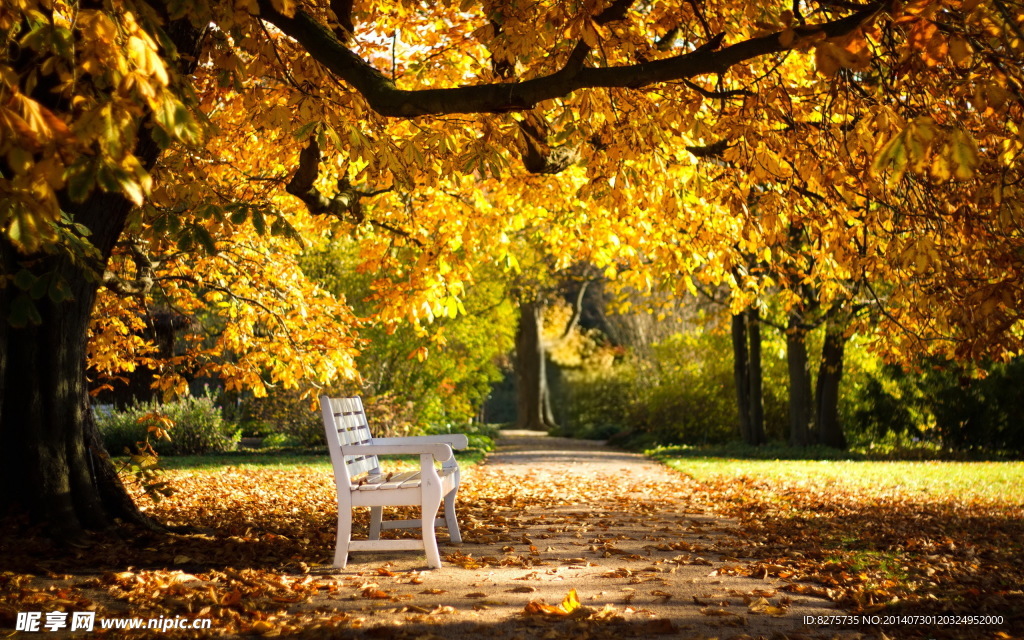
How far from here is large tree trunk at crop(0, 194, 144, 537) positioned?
552cm

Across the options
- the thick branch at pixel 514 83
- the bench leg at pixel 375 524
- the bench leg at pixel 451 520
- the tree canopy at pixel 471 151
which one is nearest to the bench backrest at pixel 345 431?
the bench leg at pixel 375 524

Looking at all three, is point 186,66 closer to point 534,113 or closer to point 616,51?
point 534,113

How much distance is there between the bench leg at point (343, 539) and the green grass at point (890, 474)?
285 inches

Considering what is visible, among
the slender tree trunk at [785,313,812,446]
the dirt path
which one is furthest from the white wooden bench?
the slender tree trunk at [785,313,812,446]

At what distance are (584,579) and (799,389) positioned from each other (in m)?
13.8

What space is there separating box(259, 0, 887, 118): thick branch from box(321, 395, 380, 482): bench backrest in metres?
1.90

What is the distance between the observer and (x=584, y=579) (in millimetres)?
5227

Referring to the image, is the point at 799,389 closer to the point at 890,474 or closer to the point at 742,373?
the point at 742,373

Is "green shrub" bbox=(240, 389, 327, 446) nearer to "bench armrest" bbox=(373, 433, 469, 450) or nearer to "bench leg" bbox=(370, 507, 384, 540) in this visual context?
"bench armrest" bbox=(373, 433, 469, 450)

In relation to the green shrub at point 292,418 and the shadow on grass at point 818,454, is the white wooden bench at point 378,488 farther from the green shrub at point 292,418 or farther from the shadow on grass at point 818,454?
the shadow on grass at point 818,454

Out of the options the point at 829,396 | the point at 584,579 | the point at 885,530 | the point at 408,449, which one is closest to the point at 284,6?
the point at 408,449

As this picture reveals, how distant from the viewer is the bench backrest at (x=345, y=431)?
565 cm

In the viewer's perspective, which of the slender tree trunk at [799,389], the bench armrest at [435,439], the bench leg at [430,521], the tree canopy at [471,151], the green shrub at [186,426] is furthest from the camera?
the slender tree trunk at [799,389]

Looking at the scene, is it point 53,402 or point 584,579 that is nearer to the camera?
point 584,579
